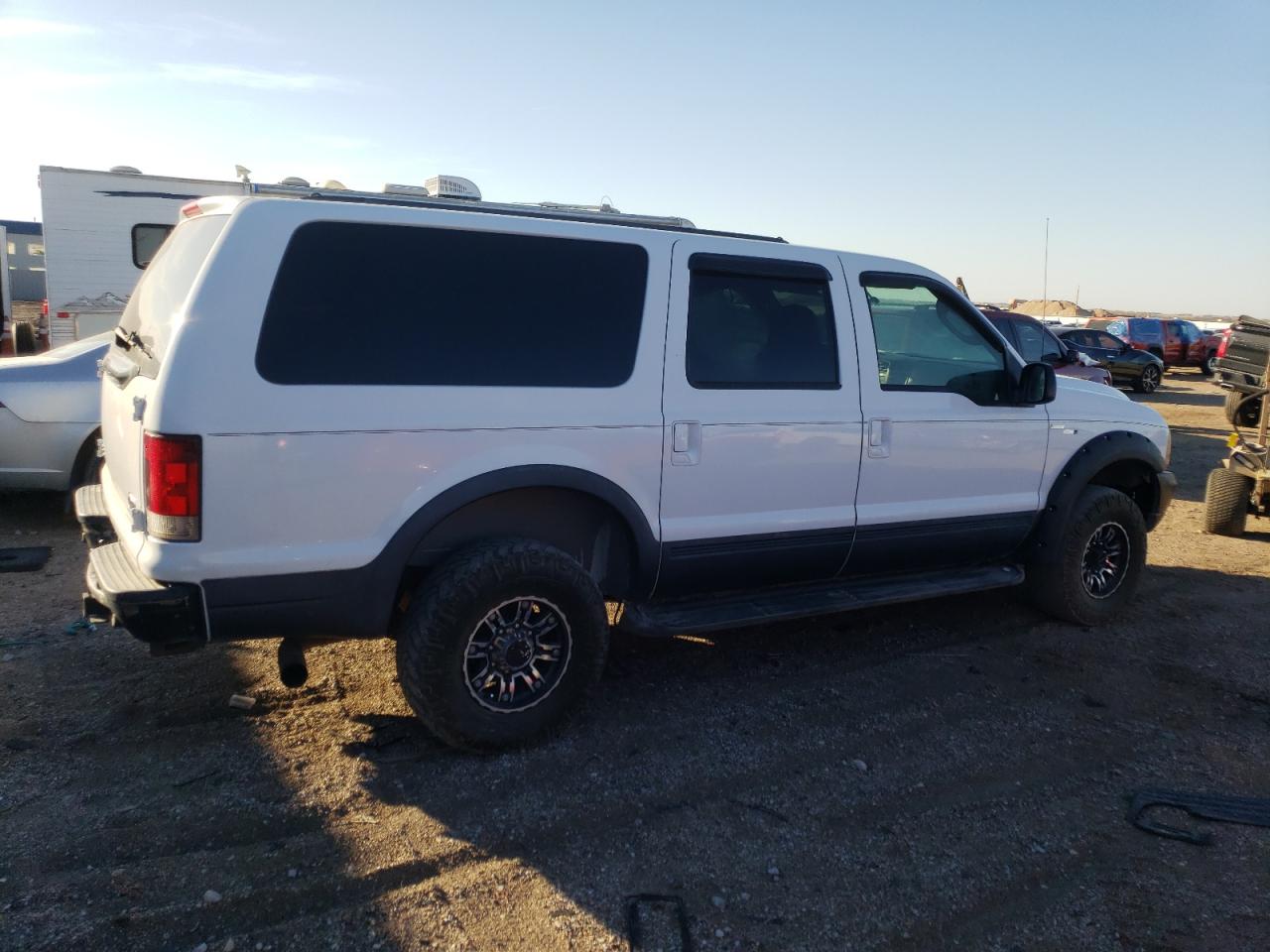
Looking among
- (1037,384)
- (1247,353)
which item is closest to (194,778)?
(1037,384)

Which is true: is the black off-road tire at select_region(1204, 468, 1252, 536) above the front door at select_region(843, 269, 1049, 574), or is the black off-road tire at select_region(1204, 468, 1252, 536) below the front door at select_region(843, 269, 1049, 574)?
below

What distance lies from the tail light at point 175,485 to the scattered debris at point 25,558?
149 inches

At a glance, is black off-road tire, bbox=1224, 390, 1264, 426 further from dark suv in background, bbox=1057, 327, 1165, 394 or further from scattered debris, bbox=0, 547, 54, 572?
dark suv in background, bbox=1057, 327, 1165, 394

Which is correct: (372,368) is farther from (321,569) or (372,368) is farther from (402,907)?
(402,907)

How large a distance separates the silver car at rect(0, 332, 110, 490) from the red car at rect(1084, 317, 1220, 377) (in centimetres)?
2679

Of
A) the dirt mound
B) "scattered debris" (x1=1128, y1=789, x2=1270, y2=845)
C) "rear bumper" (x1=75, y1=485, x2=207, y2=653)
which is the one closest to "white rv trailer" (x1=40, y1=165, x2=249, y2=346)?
"rear bumper" (x1=75, y1=485, x2=207, y2=653)

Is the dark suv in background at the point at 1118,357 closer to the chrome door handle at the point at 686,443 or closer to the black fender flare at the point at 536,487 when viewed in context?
the chrome door handle at the point at 686,443

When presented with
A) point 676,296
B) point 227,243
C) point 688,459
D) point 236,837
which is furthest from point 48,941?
point 676,296

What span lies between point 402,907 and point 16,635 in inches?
131

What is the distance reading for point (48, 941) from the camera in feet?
9.18

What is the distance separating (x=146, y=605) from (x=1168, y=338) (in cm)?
3160

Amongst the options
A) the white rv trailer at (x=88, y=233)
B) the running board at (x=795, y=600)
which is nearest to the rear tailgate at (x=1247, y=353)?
the running board at (x=795, y=600)

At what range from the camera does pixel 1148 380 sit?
23328mm

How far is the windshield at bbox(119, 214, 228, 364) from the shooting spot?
3.68 m
